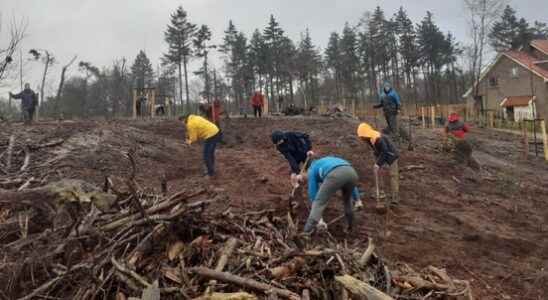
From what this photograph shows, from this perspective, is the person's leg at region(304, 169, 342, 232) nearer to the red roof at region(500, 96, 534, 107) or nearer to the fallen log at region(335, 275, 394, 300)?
the fallen log at region(335, 275, 394, 300)

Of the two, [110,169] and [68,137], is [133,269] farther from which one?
[68,137]

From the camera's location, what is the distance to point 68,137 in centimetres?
1041

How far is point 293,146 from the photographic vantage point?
6195 mm

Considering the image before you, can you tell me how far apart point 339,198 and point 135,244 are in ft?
13.5

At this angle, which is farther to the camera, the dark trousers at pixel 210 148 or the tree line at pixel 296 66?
the tree line at pixel 296 66

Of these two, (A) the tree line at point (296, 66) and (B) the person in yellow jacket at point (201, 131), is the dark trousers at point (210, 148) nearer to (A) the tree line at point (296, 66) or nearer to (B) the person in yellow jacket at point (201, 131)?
(B) the person in yellow jacket at point (201, 131)

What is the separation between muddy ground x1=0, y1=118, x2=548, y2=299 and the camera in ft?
16.5

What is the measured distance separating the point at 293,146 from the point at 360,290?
328 cm

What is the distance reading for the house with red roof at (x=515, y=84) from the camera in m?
29.7

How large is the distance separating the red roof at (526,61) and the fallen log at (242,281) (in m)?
32.1

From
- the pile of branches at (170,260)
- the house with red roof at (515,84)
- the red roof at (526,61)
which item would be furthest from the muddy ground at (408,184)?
the red roof at (526,61)

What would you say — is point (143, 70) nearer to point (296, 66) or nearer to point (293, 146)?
point (296, 66)

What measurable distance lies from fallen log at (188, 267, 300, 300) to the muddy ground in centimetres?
202

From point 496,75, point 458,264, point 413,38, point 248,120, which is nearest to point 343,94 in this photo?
point 413,38
